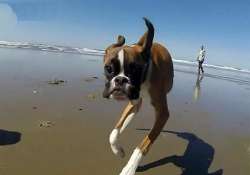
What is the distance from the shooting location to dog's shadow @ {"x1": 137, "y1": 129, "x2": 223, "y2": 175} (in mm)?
5500

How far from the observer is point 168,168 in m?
5.46

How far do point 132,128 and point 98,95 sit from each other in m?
3.34

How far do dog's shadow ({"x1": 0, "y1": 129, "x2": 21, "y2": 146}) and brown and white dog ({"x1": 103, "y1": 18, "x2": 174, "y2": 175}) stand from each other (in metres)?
1.48

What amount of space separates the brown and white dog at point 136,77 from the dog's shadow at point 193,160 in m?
0.60

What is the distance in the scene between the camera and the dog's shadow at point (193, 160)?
5.50 metres

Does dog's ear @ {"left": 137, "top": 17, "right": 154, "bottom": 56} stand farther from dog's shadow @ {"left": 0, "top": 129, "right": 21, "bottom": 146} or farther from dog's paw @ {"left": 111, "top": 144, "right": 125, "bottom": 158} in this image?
dog's shadow @ {"left": 0, "top": 129, "right": 21, "bottom": 146}

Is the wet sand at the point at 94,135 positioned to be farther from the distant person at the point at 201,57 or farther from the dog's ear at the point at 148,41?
the distant person at the point at 201,57

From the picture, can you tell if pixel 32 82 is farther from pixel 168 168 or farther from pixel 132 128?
pixel 168 168

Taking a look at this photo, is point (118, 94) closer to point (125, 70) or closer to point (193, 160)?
point (125, 70)

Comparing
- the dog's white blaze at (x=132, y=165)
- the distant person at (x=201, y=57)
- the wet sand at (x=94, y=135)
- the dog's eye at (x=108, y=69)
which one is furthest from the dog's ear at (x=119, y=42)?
the distant person at (x=201, y=57)

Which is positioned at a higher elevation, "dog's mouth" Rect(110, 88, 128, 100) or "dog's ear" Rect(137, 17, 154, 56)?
"dog's ear" Rect(137, 17, 154, 56)

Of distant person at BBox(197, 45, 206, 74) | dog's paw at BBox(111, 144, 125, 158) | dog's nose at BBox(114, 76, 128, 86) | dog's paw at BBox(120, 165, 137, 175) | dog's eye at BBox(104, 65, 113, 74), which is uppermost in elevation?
dog's eye at BBox(104, 65, 113, 74)

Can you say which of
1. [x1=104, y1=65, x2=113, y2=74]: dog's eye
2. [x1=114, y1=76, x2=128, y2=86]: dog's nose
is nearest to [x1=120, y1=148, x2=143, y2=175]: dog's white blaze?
[x1=114, y1=76, x2=128, y2=86]: dog's nose

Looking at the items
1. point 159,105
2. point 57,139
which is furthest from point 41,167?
point 159,105
